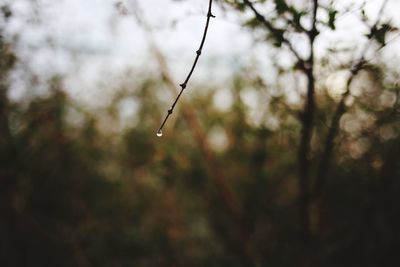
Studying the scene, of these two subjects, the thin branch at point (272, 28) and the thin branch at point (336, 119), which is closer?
the thin branch at point (272, 28)

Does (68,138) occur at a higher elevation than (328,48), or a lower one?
higher

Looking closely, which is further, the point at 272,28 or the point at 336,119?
the point at 336,119

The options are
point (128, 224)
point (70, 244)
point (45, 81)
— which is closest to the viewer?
point (45, 81)

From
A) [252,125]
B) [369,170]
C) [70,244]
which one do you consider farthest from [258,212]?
[70,244]

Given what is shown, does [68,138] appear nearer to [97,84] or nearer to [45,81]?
[97,84]

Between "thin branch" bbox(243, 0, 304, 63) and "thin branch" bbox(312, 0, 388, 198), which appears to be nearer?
"thin branch" bbox(243, 0, 304, 63)

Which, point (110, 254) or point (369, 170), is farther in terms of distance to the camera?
point (110, 254)

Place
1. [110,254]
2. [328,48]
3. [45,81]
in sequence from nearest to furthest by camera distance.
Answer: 1. [328,48]
2. [45,81]
3. [110,254]

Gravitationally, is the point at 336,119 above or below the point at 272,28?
below

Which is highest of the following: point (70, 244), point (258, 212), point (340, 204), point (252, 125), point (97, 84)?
point (97, 84)
